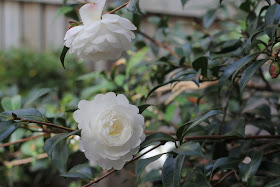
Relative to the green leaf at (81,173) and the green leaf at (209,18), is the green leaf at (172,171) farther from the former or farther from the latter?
the green leaf at (209,18)

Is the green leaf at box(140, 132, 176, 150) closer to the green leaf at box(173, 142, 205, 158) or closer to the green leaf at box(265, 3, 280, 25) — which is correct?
the green leaf at box(173, 142, 205, 158)

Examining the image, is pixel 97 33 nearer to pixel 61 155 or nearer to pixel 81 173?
pixel 81 173

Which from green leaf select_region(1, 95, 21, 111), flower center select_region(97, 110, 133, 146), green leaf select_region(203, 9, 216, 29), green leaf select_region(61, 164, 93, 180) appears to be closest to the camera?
flower center select_region(97, 110, 133, 146)

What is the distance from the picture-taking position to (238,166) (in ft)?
1.82

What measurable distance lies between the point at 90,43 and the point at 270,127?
432 mm

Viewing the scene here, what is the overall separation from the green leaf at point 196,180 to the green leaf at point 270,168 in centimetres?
12

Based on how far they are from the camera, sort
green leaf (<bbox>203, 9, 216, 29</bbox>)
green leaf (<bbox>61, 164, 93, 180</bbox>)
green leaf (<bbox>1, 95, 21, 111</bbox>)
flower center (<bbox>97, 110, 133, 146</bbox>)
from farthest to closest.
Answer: green leaf (<bbox>203, 9, 216, 29</bbox>), green leaf (<bbox>1, 95, 21, 111</bbox>), green leaf (<bbox>61, 164, 93, 180</bbox>), flower center (<bbox>97, 110, 133, 146</bbox>)

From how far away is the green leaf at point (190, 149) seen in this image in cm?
48

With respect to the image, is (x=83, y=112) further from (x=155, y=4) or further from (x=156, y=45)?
(x=155, y=4)

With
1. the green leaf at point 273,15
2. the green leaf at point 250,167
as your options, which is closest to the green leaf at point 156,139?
the green leaf at point 250,167

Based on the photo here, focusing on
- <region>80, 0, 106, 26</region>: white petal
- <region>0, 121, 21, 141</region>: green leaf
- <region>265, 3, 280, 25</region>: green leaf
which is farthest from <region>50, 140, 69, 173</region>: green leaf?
<region>265, 3, 280, 25</region>: green leaf

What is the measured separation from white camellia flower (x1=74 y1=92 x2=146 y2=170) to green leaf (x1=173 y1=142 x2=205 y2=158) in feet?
0.18

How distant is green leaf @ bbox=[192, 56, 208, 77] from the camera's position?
0.61m

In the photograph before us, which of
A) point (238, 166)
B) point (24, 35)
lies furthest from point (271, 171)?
point (24, 35)
